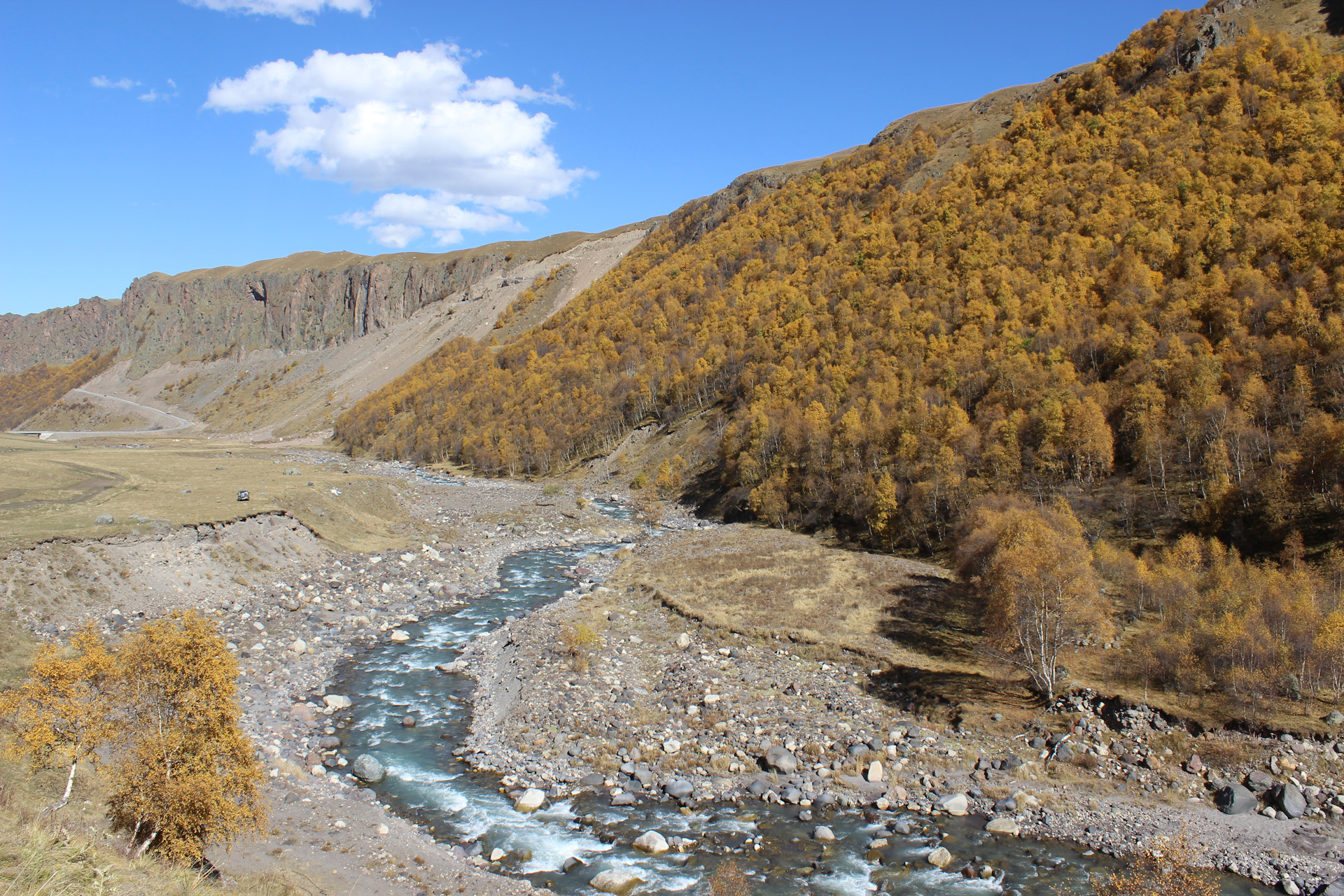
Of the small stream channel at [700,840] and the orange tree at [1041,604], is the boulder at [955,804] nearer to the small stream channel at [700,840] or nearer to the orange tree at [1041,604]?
the small stream channel at [700,840]

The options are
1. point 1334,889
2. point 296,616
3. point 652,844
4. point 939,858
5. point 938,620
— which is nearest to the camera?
point 1334,889

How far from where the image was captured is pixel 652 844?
18906mm

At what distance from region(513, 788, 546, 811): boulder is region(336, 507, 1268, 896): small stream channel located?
0.25m

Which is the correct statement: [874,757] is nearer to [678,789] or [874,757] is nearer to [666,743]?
[678,789]

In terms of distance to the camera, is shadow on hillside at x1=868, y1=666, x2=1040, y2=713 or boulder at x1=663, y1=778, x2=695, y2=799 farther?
shadow on hillside at x1=868, y1=666, x2=1040, y2=713

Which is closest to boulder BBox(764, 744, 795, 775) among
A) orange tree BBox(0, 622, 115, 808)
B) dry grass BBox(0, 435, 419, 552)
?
orange tree BBox(0, 622, 115, 808)

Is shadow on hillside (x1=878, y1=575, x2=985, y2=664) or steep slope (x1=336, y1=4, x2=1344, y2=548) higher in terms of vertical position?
steep slope (x1=336, y1=4, x2=1344, y2=548)

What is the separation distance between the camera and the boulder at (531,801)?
68.3 ft

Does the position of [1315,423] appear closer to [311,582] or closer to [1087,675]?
[1087,675]

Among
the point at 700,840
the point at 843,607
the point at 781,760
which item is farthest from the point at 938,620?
the point at 700,840

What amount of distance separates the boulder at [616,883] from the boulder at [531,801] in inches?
156

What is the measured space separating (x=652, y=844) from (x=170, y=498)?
145 ft

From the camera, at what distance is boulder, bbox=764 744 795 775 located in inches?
894

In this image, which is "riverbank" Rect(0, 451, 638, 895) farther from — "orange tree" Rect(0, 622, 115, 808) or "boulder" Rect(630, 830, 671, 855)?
"boulder" Rect(630, 830, 671, 855)
